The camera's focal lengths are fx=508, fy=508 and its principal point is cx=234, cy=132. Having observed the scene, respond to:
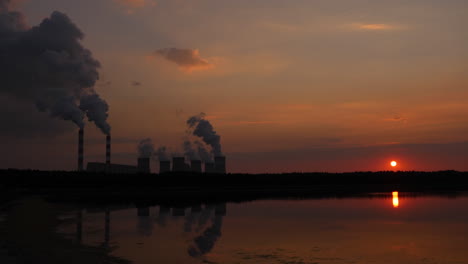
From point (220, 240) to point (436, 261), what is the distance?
8.10 m

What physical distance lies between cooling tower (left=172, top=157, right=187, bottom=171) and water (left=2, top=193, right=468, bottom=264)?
72.3 meters

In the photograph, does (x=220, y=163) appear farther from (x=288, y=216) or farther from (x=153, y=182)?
(x=288, y=216)

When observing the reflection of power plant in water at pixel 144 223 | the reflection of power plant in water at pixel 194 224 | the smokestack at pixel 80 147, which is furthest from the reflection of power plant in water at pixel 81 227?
the smokestack at pixel 80 147

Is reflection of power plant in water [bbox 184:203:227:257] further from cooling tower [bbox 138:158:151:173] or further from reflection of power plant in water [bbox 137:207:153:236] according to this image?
cooling tower [bbox 138:158:151:173]

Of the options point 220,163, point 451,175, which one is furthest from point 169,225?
point 451,175

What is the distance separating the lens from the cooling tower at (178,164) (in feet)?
348

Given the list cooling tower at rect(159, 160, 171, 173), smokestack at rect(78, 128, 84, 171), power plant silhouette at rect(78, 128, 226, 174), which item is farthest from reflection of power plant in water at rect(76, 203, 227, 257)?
cooling tower at rect(159, 160, 171, 173)

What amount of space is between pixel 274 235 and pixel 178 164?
85833 millimetres

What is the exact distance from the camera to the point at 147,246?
18516 mm

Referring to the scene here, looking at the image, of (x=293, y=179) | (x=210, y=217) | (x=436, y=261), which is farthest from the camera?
(x=293, y=179)

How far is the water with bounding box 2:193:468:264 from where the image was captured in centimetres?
1642

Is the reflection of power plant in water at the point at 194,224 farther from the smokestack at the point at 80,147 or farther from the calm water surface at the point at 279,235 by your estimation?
the smokestack at the point at 80,147

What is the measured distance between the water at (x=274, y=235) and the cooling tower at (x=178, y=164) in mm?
72316

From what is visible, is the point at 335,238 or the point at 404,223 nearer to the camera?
the point at 335,238
